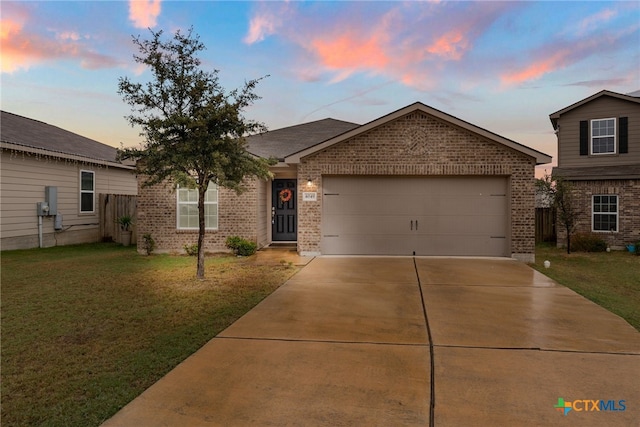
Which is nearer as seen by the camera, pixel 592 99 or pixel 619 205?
pixel 619 205

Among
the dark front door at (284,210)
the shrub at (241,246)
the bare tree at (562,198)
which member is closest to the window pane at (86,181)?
the shrub at (241,246)

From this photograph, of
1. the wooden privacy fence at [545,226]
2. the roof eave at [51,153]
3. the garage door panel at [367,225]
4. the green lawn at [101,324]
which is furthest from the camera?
the wooden privacy fence at [545,226]

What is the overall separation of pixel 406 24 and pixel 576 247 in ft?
33.3

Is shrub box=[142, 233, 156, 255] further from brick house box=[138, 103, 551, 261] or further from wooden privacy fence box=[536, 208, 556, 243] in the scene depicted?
wooden privacy fence box=[536, 208, 556, 243]

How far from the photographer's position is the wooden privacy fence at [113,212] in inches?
597

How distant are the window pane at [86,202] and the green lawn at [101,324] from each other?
5.30 m

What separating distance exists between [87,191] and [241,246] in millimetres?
8485

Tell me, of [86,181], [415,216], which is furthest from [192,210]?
[415,216]

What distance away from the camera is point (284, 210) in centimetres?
1340

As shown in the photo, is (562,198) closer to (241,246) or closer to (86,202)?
(241,246)

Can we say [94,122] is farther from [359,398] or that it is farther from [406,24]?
[359,398]

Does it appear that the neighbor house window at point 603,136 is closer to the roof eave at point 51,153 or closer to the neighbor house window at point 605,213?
the neighbor house window at point 605,213

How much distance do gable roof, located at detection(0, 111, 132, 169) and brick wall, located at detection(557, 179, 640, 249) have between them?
17.7 m

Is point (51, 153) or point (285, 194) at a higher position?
point (51, 153)
